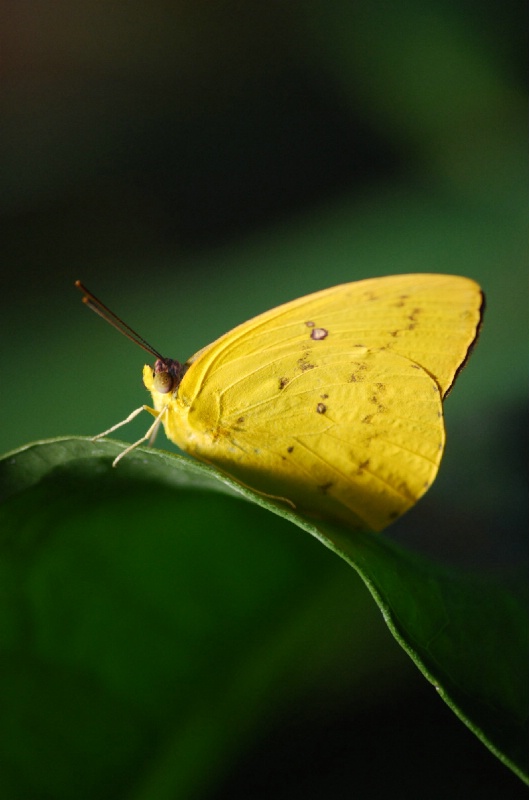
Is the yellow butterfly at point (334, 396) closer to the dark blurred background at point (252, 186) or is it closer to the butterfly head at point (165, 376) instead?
the butterfly head at point (165, 376)

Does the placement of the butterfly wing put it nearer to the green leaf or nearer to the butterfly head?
the butterfly head

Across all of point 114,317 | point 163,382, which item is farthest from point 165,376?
point 114,317

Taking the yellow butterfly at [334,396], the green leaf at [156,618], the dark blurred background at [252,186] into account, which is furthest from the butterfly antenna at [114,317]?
the green leaf at [156,618]

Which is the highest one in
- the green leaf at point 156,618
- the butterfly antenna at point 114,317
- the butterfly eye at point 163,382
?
the butterfly antenna at point 114,317

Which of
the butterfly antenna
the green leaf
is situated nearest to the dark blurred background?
the butterfly antenna

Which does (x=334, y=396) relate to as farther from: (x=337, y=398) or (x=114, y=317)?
(x=114, y=317)

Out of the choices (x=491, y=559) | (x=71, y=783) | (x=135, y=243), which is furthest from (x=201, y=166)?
(x=71, y=783)
